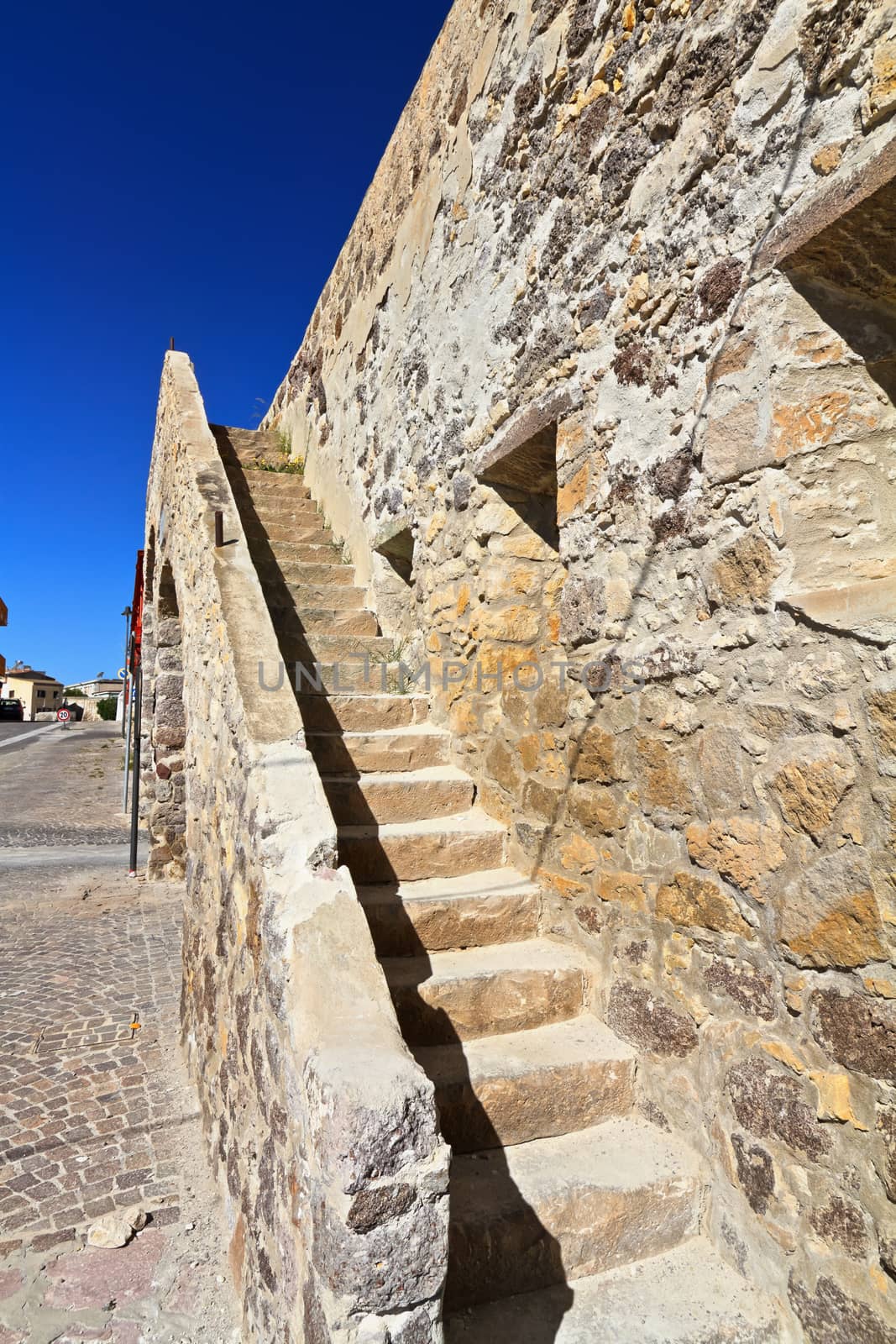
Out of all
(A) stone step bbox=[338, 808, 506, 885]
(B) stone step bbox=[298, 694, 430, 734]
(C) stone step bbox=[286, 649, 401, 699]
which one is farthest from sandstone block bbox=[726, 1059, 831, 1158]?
(C) stone step bbox=[286, 649, 401, 699]

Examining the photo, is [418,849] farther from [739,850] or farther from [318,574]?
[318,574]

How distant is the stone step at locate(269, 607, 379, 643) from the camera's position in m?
4.57

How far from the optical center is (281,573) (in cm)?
497

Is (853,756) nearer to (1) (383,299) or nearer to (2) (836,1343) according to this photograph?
(2) (836,1343)

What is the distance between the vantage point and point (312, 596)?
486cm

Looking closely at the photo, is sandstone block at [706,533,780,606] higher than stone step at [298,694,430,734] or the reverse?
higher

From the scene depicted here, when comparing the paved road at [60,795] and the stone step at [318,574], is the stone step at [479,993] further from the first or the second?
the paved road at [60,795]

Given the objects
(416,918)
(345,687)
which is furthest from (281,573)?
(416,918)

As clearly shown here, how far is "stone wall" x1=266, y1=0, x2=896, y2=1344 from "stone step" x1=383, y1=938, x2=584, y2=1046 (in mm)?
156

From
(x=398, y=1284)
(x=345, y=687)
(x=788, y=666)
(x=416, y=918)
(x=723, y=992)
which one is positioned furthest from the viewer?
(x=345, y=687)

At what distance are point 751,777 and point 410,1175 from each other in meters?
1.18

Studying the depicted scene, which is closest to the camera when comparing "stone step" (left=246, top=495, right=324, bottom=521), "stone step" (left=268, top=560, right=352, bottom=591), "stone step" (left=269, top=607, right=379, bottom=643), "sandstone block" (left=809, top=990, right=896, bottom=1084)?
"sandstone block" (left=809, top=990, right=896, bottom=1084)

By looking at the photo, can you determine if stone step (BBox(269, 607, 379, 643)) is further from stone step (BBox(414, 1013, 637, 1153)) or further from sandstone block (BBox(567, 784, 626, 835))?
stone step (BBox(414, 1013, 637, 1153))

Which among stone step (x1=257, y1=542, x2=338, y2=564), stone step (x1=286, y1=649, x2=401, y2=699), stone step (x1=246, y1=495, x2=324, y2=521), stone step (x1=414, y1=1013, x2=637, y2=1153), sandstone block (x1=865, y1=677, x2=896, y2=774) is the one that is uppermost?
stone step (x1=246, y1=495, x2=324, y2=521)
